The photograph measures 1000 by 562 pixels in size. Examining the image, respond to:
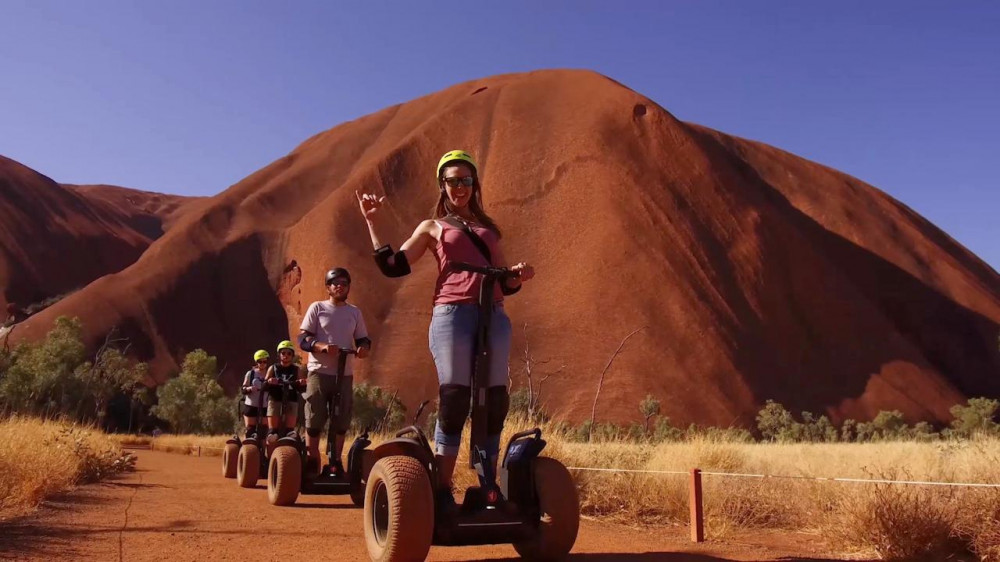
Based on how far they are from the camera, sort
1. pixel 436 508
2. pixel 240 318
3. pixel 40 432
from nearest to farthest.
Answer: pixel 436 508
pixel 40 432
pixel 240 318

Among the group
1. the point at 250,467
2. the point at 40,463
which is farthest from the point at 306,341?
the point at 250,467

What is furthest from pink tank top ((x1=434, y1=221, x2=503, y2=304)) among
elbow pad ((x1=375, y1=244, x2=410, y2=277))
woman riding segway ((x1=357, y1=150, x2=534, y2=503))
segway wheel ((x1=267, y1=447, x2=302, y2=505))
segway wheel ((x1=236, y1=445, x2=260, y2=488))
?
segway wheel ((x1=236, y1=445, x2=260, y2=488))

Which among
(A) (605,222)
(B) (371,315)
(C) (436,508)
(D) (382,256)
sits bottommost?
(C) (436,508)

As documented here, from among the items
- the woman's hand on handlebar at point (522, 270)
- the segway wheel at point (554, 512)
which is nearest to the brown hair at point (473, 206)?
the woman's hand on handlebar at point (522, 270)

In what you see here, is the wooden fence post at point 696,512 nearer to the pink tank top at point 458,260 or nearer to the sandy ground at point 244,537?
the sandy ground at point 244,537

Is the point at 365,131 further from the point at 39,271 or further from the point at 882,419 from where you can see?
the point at 882,419

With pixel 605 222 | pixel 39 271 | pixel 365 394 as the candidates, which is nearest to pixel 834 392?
pixel 605 222

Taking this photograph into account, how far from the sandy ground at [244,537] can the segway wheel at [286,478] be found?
0.54ft

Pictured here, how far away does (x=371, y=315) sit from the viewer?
175 feet

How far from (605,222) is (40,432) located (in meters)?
47.6

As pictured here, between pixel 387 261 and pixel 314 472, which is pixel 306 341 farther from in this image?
pixel 387 261

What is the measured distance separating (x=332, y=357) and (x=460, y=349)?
12.6 feet

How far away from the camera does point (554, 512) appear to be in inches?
161

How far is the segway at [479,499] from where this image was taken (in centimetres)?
381
